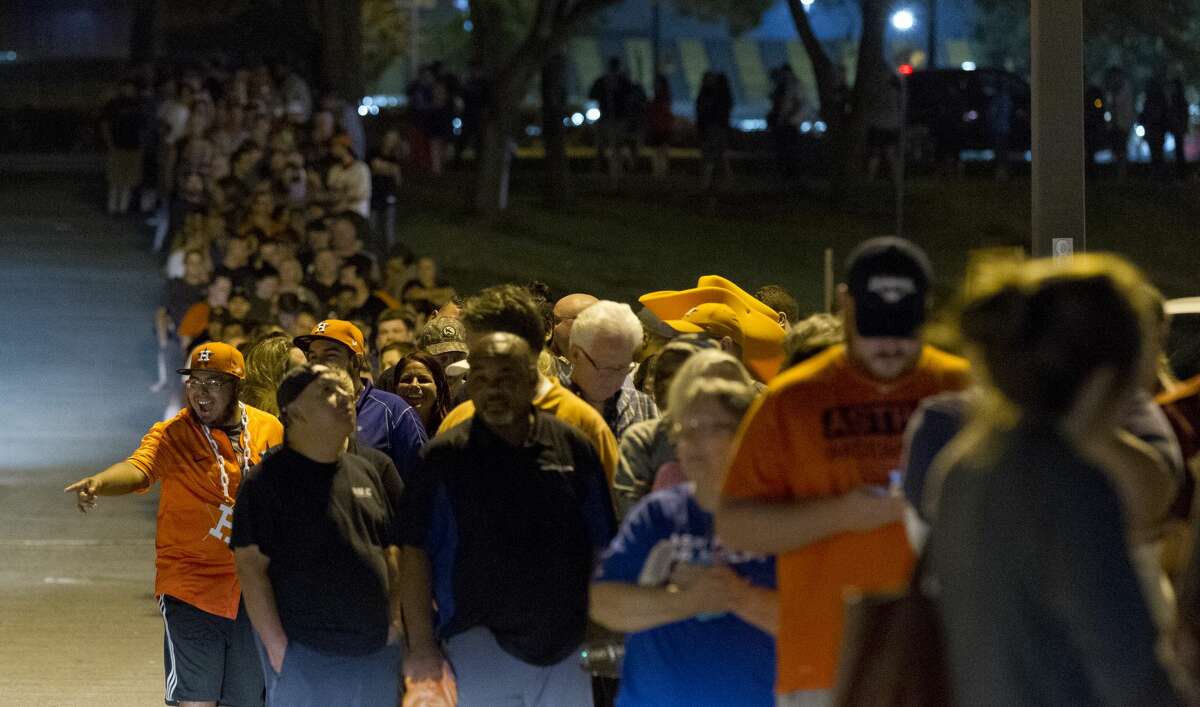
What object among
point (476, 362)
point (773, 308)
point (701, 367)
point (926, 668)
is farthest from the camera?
point (773, 308)

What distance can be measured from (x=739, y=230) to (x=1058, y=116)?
68.5 feet

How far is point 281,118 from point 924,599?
79.9 ft

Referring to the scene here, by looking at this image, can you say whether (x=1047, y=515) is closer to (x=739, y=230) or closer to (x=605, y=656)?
(x=605, y=656)

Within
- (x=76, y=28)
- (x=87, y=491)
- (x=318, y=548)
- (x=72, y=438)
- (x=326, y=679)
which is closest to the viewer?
(x=318, y=548)

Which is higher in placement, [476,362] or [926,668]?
[476,362]

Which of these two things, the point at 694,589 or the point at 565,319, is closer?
the point at 694,589

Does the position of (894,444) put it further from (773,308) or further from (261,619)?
(773,308)

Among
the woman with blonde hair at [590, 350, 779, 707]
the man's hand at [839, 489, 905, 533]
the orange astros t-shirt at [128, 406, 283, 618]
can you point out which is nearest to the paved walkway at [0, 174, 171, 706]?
the orange astros t-shirt at [128, 406, 283, 618]

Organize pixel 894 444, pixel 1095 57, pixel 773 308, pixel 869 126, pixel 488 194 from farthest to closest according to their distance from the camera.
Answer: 1. pixel 1095 57
2. pixel 869 126
3. pixel 488 194
4. pixel 773 308
5. pixel 894 444

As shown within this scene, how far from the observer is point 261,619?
20.7 ft

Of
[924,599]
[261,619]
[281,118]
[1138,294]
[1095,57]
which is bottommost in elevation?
[261,619]

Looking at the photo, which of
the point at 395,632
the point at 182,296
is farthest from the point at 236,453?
the point at 182,296

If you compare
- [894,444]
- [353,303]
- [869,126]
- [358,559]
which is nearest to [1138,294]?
[894,444]

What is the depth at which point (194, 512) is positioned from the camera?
7988 mm
